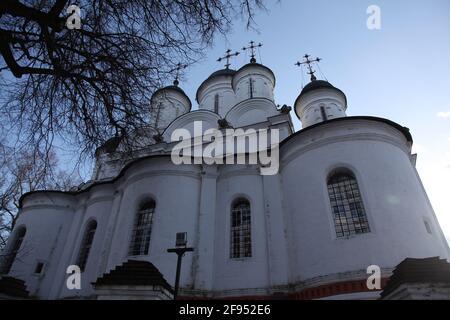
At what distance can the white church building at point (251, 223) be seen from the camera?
1037cm

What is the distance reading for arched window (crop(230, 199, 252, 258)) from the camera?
42.2ft

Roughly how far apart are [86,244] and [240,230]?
29.0 feet

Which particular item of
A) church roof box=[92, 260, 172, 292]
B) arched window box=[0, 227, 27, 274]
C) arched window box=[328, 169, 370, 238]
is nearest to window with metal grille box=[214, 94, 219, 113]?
arched window box=[328, 169, 370, 238]

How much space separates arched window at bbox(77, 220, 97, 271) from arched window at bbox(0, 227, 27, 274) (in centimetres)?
374

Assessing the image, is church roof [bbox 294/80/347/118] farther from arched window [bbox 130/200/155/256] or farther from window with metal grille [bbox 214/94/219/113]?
arched window [bbox 130/200/155/256]

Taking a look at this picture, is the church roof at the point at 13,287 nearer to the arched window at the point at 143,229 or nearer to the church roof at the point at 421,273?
the arched window at the point at 143,229

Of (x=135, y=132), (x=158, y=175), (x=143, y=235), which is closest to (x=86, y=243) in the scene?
(x=143, y=235)

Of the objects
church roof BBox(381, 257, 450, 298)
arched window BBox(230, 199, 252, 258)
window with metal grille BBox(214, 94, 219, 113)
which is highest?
window with metal grille BBox(214, 94, 219, 113)

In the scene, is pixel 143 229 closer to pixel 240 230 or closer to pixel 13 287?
pixel 240 230

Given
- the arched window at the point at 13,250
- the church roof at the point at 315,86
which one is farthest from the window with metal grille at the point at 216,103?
the arched window at the point at 13,250

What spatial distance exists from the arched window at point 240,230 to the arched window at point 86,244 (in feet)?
26.6

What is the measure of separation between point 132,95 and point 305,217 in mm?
8366

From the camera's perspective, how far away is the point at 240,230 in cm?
1346

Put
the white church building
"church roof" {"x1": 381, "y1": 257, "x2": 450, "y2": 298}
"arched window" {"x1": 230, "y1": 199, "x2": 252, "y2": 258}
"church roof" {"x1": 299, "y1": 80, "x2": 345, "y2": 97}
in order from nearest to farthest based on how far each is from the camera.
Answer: "church roof" {"x1": 381, "y1": 257, "x2": 450, "y2": 298}
the white church building
"arched window" {"x1": 230, "y1": 199, "x2": 252, "y2": 258}
"church roof" {"x1": 299, "y1": 80, "x2": 345, "y2": 97}
